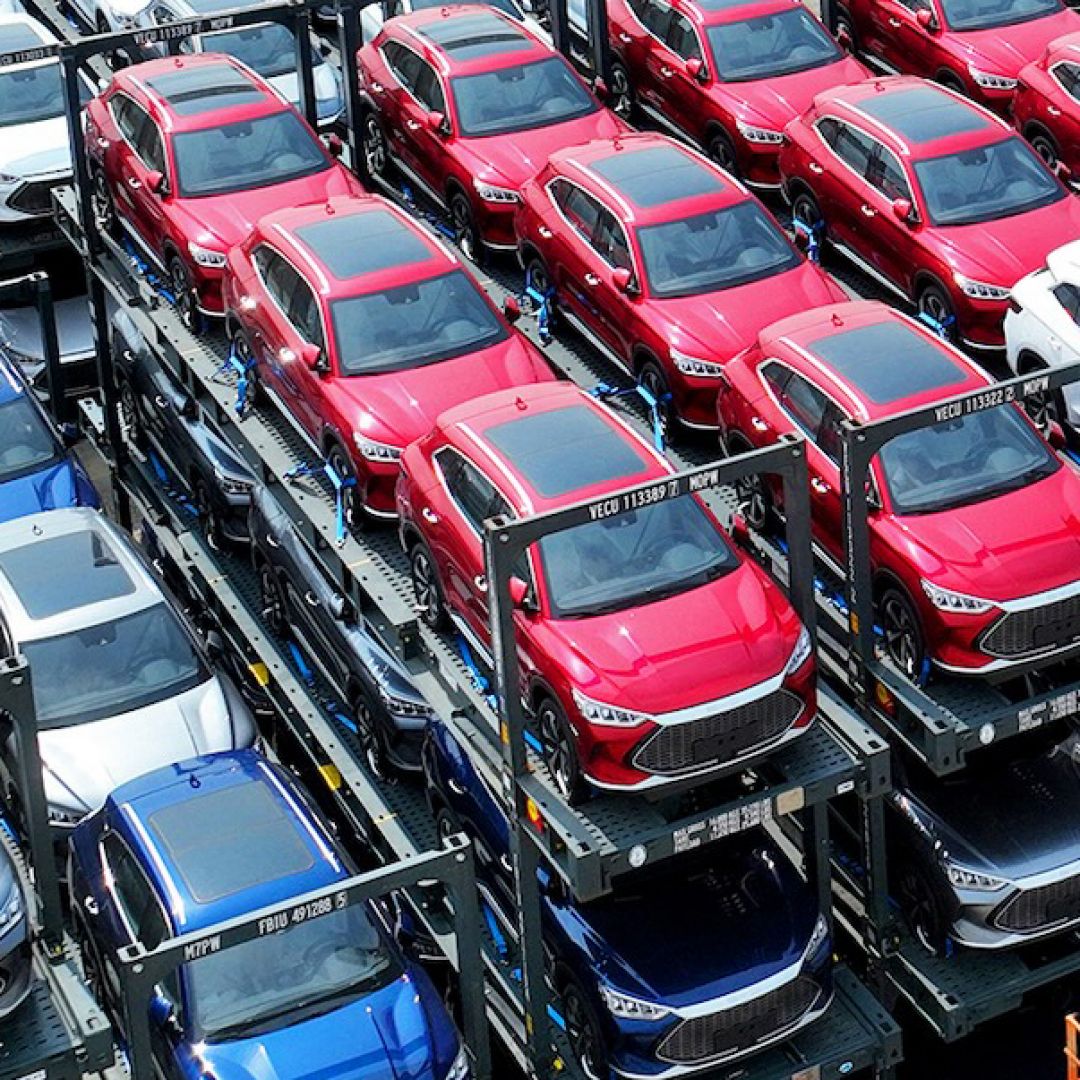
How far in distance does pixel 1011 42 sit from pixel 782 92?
2281 millimetres

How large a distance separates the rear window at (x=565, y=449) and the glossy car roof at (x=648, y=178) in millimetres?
2781

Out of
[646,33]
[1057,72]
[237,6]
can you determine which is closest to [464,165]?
[646,33]

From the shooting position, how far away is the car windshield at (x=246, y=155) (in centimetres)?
1950

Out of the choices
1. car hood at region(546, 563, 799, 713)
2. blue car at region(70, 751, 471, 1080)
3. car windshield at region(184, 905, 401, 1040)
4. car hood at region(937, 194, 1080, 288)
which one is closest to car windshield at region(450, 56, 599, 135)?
car hood at region(937, 194, 1080, 288)

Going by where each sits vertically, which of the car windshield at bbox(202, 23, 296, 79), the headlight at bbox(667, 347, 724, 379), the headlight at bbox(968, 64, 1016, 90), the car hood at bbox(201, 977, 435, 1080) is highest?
the headlight at bbox(667, 347, 724, 379)

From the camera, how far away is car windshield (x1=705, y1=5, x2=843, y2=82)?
69.7ft

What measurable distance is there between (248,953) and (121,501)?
24.7 ft

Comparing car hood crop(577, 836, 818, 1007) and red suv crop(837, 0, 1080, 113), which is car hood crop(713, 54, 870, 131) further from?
car hood crop(577, 836, 818, 1007)

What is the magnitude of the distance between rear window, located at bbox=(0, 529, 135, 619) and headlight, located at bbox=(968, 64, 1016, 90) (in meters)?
8.39

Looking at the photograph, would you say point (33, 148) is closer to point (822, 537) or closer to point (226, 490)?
point (226, 490)

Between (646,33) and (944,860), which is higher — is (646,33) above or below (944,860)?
above

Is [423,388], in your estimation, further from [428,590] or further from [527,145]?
[527,145]

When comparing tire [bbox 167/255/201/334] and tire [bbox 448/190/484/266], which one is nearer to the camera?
tire [bbox 167/255/201/334]

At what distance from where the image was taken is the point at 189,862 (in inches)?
580
